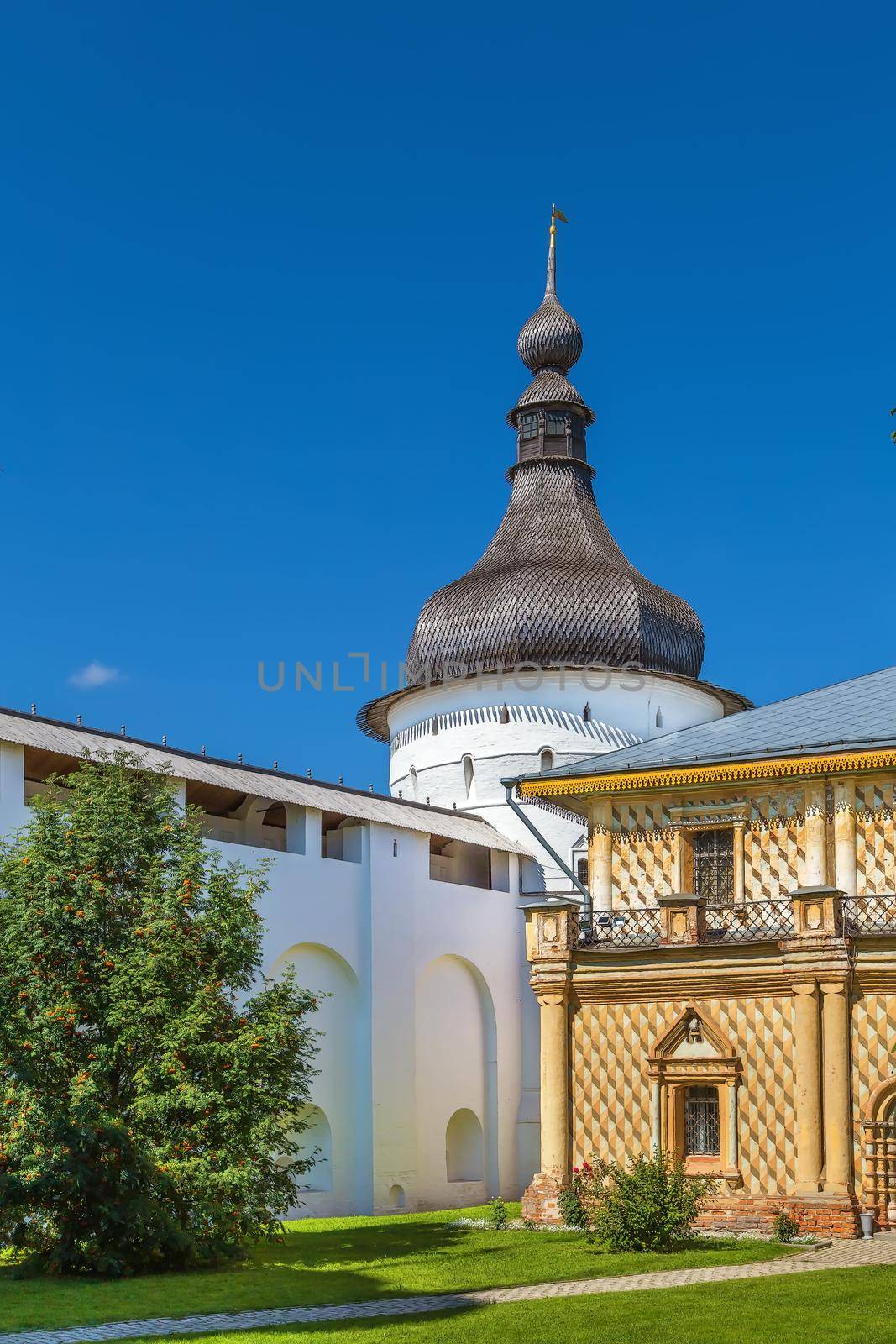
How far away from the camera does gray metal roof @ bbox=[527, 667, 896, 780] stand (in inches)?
778

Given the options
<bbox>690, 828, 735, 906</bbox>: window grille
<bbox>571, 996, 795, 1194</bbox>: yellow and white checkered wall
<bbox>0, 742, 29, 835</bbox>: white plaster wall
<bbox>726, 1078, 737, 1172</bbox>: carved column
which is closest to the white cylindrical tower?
<bbox>690, 828, 735, 906</bbox>: window grille

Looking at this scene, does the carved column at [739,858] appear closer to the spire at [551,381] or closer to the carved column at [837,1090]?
the carved column at [837,1090]

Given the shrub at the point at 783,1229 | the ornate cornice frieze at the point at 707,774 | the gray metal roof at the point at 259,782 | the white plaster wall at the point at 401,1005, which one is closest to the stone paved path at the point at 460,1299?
the shrub at the point at 783,1229

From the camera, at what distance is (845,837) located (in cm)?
1948

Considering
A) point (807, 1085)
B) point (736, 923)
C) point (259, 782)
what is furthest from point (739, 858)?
point (259, 782)

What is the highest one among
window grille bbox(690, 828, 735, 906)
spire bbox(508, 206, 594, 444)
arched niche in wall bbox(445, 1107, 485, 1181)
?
spire bbox(508, 206, 594, 444)

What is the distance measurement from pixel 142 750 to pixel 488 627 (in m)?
9.69

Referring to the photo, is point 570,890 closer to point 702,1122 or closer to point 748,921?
point 748,921

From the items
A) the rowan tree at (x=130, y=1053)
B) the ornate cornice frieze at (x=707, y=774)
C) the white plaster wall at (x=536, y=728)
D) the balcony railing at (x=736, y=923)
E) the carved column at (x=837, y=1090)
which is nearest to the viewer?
the rowan tree at (x=130, y=1053)

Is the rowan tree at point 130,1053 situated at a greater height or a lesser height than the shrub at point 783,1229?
greater

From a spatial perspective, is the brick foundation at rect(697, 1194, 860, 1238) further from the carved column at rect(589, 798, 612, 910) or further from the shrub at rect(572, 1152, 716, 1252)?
the carved column at rect(589, 798, 612, 910)

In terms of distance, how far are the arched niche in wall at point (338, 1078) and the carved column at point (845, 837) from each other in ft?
24.6

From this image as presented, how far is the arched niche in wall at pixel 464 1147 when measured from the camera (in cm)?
2711

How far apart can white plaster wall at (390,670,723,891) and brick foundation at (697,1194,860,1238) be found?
10.9 m
